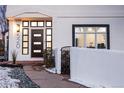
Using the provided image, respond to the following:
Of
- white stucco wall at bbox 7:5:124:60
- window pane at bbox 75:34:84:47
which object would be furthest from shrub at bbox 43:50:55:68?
window pane at bbox 75:34:84:47

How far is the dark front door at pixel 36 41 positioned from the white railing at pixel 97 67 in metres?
7.85

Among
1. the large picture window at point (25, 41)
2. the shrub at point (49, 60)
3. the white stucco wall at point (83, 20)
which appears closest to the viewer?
the shrub at point (49, 60)

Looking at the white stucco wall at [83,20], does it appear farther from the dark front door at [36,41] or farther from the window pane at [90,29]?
the dark front door at [36,41]

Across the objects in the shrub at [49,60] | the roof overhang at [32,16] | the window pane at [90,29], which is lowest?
the shrub at [49,60]

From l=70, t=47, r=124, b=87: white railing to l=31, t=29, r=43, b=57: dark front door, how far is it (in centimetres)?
785

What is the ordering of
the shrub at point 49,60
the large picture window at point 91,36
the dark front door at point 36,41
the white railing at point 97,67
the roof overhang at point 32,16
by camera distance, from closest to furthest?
the white railing at point 97,67 < the shrub at point 49,60 < the large picture window at point 91,36 < the roof overhang at point 32,16 < the dark front door at point 36,41

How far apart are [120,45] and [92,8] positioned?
2286 millimetres

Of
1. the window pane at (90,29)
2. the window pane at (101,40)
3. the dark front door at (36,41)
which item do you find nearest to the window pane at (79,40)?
the window pane at (90,29)

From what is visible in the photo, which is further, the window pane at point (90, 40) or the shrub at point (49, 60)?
the window pane at point (90, 40)

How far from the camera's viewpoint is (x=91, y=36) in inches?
637

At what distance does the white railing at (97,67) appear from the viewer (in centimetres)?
762

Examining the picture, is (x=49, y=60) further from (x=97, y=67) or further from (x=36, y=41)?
(x=97, y=67)

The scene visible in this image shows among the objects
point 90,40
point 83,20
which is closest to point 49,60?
point 90,40

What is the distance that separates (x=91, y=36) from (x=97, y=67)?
7439 mm
